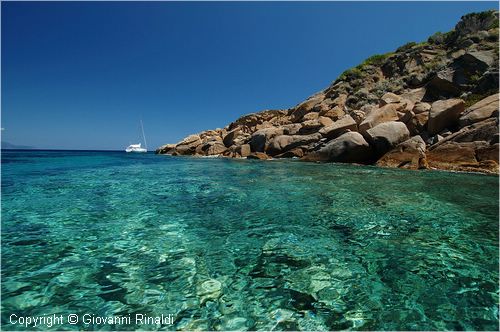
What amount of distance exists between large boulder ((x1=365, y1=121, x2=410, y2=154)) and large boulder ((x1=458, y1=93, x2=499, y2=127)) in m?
3.69

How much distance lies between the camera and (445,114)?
20781 mm

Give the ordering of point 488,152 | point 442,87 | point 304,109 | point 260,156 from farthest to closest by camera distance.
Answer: point 304,109
point 260,156
point 442,87
point 488,152

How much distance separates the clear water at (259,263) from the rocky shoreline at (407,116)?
36.9 feet

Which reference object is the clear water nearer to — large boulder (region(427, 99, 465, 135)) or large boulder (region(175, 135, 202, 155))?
large boulder (region(427, 99, 465, 135))

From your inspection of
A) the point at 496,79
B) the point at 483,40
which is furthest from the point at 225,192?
the point at 483,40

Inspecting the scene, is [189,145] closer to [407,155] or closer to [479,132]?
[407,155]

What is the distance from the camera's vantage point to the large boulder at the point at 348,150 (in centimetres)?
2286

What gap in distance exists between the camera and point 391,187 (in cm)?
1170

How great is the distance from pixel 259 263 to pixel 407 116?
79.0ft

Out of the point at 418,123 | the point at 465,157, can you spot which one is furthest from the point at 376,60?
the point at 465,157

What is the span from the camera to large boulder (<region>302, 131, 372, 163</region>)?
22864 mm

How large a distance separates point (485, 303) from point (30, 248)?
7725mm

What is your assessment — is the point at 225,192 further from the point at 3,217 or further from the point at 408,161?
the point at 408,161

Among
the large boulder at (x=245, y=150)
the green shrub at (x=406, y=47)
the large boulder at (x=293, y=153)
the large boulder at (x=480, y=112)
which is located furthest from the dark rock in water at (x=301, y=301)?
the green shrub at (x=406, y=47)
